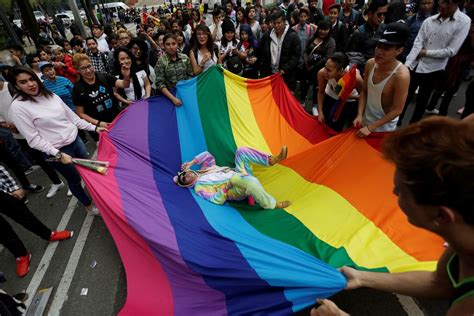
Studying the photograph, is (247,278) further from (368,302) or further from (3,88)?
(3,88)

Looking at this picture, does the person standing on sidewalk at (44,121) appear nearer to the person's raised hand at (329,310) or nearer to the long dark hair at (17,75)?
the long dark hair at (17,75)

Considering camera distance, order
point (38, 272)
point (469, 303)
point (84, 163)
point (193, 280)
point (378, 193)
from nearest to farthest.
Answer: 1. point (469, 303)
2. point (193, 280)
3. point (378, 193)
4. point (84, 163)
5. point (38, 272)

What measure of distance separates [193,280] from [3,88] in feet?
14.0

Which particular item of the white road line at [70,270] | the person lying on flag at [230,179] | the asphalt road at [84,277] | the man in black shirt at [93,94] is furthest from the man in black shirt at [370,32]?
the white road line at [70,270]

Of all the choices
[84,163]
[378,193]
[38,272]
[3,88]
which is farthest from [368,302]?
[3,88]

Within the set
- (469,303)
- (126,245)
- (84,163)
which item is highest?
(469,303)

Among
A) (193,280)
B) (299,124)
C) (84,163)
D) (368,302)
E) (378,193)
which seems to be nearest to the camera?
(193,280)

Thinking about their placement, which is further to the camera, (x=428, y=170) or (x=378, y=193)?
(x=378, y=193)

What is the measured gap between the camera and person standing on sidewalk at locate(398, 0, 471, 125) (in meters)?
3.64

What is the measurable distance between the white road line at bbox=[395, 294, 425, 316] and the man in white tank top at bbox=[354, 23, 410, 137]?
1558 millimetres

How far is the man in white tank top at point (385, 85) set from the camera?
8.16 ft

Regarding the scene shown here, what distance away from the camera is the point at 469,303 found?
911 mm

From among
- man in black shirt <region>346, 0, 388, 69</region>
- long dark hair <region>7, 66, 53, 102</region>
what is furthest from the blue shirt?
man in black shirt <region>346, 0, 388, 69</region>

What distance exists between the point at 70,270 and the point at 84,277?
0.24 m
